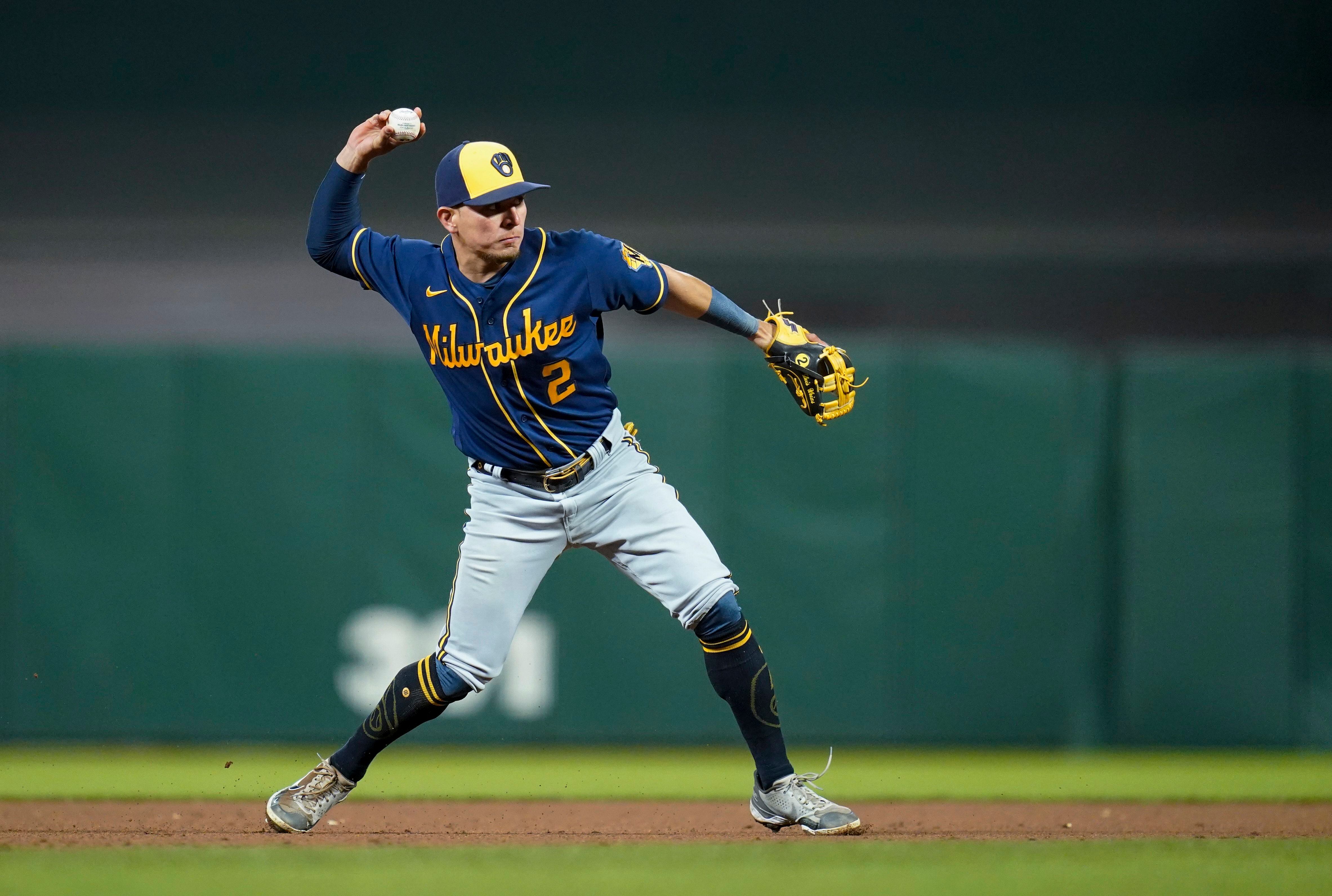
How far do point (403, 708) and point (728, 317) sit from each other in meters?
1.42

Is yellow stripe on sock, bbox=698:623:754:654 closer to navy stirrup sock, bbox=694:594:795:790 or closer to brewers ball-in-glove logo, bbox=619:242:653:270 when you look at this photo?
navy stirrup sock, bbox=694:594:795:790

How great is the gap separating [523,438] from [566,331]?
1.05 feet

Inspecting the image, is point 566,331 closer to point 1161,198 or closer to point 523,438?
point 523,438

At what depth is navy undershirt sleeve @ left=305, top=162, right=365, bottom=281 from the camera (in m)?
3.93

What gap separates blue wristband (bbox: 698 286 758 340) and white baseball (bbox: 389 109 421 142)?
0.91 m

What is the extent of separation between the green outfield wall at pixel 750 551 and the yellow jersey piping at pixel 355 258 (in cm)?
242

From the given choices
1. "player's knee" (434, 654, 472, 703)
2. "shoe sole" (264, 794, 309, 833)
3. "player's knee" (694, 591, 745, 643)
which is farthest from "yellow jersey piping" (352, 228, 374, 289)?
"shoe sole" (264, 794, 309, 833)


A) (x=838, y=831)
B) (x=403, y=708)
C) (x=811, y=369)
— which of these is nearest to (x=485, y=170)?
(x=811, y=369)

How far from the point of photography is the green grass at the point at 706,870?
3322 millimetres

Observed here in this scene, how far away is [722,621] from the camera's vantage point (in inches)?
152

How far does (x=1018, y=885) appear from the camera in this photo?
3371 millimetres

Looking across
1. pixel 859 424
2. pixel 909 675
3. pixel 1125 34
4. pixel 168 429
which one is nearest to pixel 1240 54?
pixel 1125 34

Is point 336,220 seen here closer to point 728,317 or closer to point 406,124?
point 406,124

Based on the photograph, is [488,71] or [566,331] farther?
[488,71]
